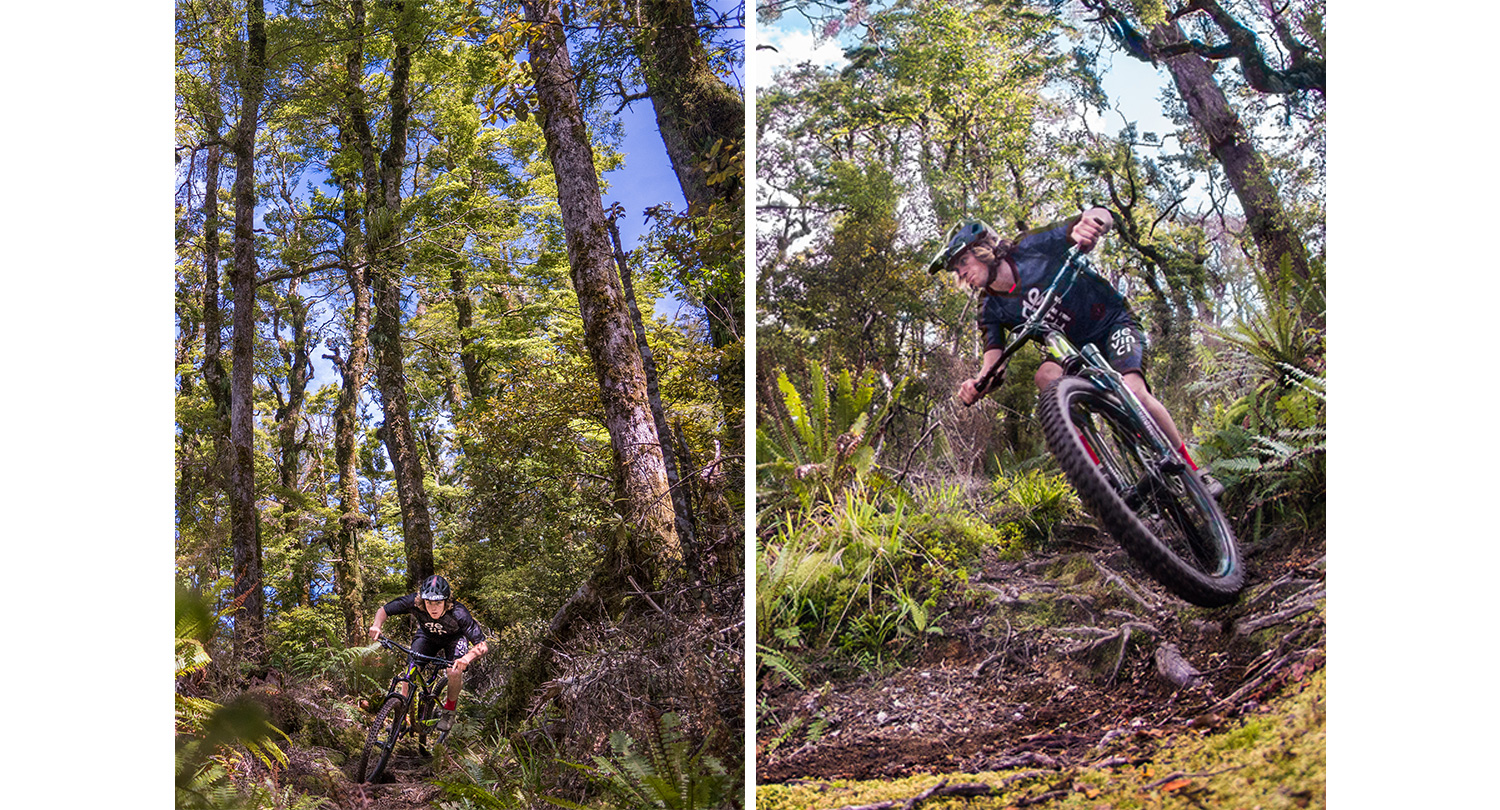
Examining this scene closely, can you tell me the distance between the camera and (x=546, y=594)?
345 centimetres

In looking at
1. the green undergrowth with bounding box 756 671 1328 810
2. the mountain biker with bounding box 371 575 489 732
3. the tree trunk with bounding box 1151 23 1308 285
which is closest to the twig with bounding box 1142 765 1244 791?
the green undergrowth with bounding box 756 671 1328 810

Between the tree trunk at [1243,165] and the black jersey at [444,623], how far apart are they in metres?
2.96

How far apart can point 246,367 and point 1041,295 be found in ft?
9.68

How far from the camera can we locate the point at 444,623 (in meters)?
3.49

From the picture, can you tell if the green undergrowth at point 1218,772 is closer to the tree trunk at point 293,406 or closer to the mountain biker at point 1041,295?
the mountain biker at point 1041,295

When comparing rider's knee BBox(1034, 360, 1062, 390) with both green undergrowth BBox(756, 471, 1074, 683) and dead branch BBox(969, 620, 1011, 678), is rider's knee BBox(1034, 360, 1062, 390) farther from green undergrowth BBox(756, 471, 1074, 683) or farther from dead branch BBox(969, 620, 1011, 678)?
dead branch BBox(969, 620, 1011, 678)

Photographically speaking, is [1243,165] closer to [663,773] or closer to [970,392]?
[970,392]

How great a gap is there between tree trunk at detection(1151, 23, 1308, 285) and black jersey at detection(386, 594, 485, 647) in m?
2.96

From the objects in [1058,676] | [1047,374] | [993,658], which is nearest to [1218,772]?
[1058,676]

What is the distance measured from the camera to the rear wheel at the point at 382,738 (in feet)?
11.3
